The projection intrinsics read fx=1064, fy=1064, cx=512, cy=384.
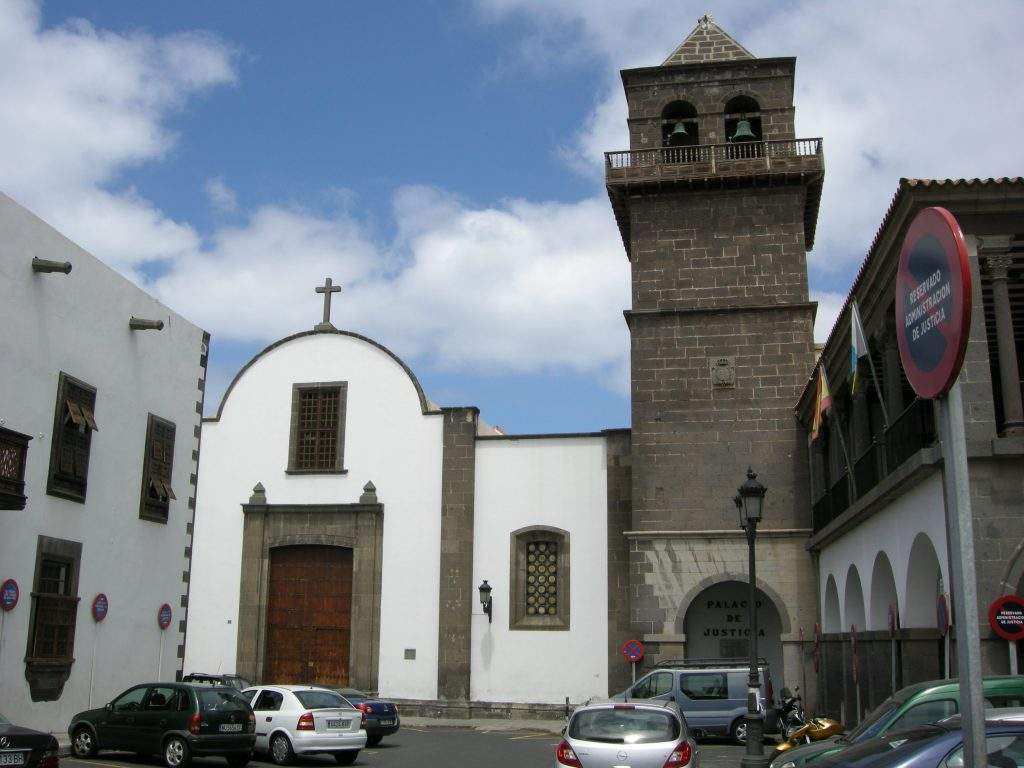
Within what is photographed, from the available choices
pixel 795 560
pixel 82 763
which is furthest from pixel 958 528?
pixel 795 560

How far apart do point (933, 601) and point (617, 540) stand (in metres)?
11.4

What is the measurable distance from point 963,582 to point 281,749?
1456cm

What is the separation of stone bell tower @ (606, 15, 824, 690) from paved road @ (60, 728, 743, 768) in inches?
171

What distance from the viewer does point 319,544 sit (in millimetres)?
28875

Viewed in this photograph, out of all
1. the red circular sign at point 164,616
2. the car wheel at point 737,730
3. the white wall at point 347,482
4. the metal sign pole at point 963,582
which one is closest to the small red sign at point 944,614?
the car wheel at point 737,730

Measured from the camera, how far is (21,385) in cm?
1655

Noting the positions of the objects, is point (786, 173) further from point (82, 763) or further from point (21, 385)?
point (82, 763)

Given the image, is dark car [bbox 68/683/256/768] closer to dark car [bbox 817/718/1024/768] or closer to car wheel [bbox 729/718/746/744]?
car wheel [bbox 729/718/746/744]

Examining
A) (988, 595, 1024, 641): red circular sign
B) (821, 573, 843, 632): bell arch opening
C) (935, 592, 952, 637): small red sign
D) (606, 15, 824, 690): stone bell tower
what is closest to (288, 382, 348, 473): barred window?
(606, 15, 824, 690): stone bell tower

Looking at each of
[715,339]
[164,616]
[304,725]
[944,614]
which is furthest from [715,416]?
[164,616]

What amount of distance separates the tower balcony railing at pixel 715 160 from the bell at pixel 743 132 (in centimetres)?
19

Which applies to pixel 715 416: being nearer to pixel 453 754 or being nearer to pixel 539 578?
pixel 539 578

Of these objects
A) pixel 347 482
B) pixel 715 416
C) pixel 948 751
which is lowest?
pixel 948 751

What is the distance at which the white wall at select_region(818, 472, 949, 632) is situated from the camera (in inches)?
554
